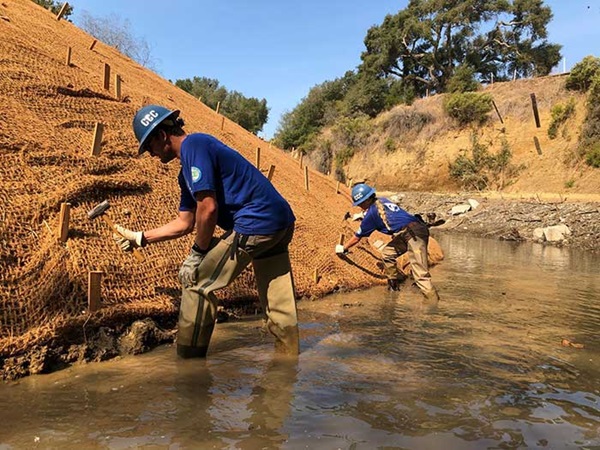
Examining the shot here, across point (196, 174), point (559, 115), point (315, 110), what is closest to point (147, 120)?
point (196, 174)

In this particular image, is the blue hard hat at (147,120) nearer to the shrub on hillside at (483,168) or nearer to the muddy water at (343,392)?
the muddy water at (343,392)

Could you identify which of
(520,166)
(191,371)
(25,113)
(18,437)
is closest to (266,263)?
(191,371)

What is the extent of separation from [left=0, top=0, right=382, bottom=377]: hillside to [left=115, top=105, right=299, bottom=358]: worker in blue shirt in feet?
2.44

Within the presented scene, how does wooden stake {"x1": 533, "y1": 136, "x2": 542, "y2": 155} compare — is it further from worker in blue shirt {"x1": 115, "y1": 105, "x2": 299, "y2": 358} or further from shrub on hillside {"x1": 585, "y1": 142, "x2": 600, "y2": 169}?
worker in blue shirt {"x1": 115, "y1": 105, "x2": 299, "y2": 358}

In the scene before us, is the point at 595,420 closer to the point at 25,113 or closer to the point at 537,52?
the point at 25,113

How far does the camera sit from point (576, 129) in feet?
82.2

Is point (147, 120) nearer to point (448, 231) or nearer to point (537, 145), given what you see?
point (448, 231)

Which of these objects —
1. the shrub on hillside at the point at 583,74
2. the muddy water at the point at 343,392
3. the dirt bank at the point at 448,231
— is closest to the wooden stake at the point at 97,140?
the dirt bank at the point at 448,231

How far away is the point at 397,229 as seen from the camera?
6.78 meters

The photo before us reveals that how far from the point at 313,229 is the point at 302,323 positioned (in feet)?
7.26

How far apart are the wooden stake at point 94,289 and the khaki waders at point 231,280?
0.73m

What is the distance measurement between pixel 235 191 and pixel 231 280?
0.62 metres

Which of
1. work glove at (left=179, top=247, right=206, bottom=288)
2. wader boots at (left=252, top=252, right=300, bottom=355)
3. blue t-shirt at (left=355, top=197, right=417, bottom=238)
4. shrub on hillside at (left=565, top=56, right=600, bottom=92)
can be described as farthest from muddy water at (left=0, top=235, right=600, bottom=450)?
shrub on hillside at (left=565, top=56, right=600, bottom=92)

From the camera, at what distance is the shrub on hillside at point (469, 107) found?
96.1 ft
